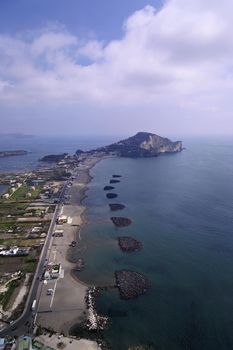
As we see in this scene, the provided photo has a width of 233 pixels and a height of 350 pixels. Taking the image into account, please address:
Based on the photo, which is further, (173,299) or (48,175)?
(48,175)

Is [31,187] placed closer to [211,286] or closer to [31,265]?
[31,265]

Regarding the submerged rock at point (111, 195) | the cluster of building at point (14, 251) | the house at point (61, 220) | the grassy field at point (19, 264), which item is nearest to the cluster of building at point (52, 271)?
the grassy field at point (19, 264)

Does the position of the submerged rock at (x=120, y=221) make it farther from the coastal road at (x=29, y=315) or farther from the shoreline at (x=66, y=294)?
the coastal road at (x=29, y=315)

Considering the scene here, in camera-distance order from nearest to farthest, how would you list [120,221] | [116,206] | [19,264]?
[19,264] → [120,221] → [116,206]

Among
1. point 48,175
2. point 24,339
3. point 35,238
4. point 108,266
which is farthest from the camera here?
point 48,175

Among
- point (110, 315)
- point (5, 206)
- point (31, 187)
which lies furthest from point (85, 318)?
point (31, 187)

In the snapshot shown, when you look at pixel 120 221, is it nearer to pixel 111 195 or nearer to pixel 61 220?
pixel 61 220

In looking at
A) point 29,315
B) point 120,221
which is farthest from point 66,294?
point 120,221
